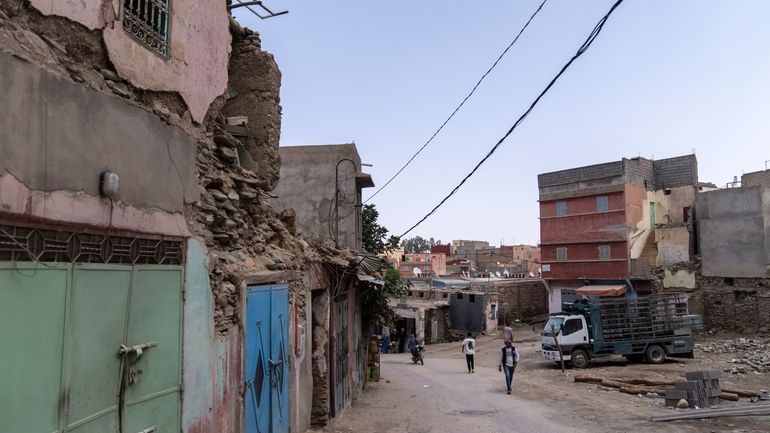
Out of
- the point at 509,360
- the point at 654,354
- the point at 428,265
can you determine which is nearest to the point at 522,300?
the point at 654,354

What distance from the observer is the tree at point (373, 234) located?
20391 mm

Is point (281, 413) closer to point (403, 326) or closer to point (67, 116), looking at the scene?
point (67, 116)

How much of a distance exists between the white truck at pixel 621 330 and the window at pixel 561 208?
53.2ft


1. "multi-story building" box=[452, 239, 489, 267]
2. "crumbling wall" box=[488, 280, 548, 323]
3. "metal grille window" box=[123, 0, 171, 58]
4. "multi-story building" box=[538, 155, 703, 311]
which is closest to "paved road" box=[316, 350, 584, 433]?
"metal grille window" box=[123, 0, 171, 58]

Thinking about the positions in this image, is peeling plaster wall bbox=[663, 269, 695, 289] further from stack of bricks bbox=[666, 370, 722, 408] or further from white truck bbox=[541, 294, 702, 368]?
stack of bricks bbox=[666, 370, 722, 408]

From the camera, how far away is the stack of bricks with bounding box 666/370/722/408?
42.7ft

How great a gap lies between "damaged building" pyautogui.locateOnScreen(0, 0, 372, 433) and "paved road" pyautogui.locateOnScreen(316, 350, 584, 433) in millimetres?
3928

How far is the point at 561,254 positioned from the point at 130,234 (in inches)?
1463

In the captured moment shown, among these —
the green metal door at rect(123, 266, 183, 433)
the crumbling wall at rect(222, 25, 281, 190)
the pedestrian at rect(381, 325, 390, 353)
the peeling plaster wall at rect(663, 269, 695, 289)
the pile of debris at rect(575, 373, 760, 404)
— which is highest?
the crumbling wall at rect(222, 25, 281, 190)

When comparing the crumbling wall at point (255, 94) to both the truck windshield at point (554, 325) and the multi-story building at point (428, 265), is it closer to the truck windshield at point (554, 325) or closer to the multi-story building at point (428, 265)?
the truck windshield at point (554, 325)

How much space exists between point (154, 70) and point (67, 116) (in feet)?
4.77

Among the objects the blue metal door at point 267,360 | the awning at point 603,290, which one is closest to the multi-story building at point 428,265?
the awning at point 603,290

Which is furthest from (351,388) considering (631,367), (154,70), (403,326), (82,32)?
(403,326)

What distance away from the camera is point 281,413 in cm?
811
